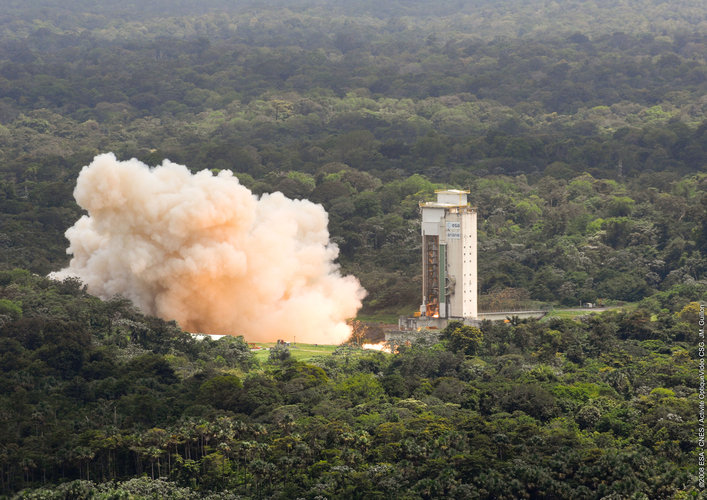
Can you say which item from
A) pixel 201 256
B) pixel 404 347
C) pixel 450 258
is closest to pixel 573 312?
pixel 450 258

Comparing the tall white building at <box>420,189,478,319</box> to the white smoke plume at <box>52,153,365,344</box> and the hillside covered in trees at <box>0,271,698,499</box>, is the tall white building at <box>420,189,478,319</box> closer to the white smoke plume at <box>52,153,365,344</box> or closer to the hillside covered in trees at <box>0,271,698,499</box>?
the hillside covered in trees at <box>0,271,698,499</box>

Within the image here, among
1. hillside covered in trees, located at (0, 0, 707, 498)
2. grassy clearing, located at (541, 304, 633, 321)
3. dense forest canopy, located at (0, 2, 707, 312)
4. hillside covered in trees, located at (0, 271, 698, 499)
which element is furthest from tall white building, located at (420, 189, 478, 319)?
dense forest canopy, located at (0, 2, 707, 312)

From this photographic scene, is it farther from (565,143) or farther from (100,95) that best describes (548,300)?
(100,95)

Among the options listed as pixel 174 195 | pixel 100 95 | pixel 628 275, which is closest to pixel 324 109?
pixel 100 95

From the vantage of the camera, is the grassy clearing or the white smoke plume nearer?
the white smoke plume

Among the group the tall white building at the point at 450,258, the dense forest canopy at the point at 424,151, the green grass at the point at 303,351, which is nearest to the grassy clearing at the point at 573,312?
the dense forest canopy at the point at 424,151

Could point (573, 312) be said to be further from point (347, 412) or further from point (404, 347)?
point (347, 412)
